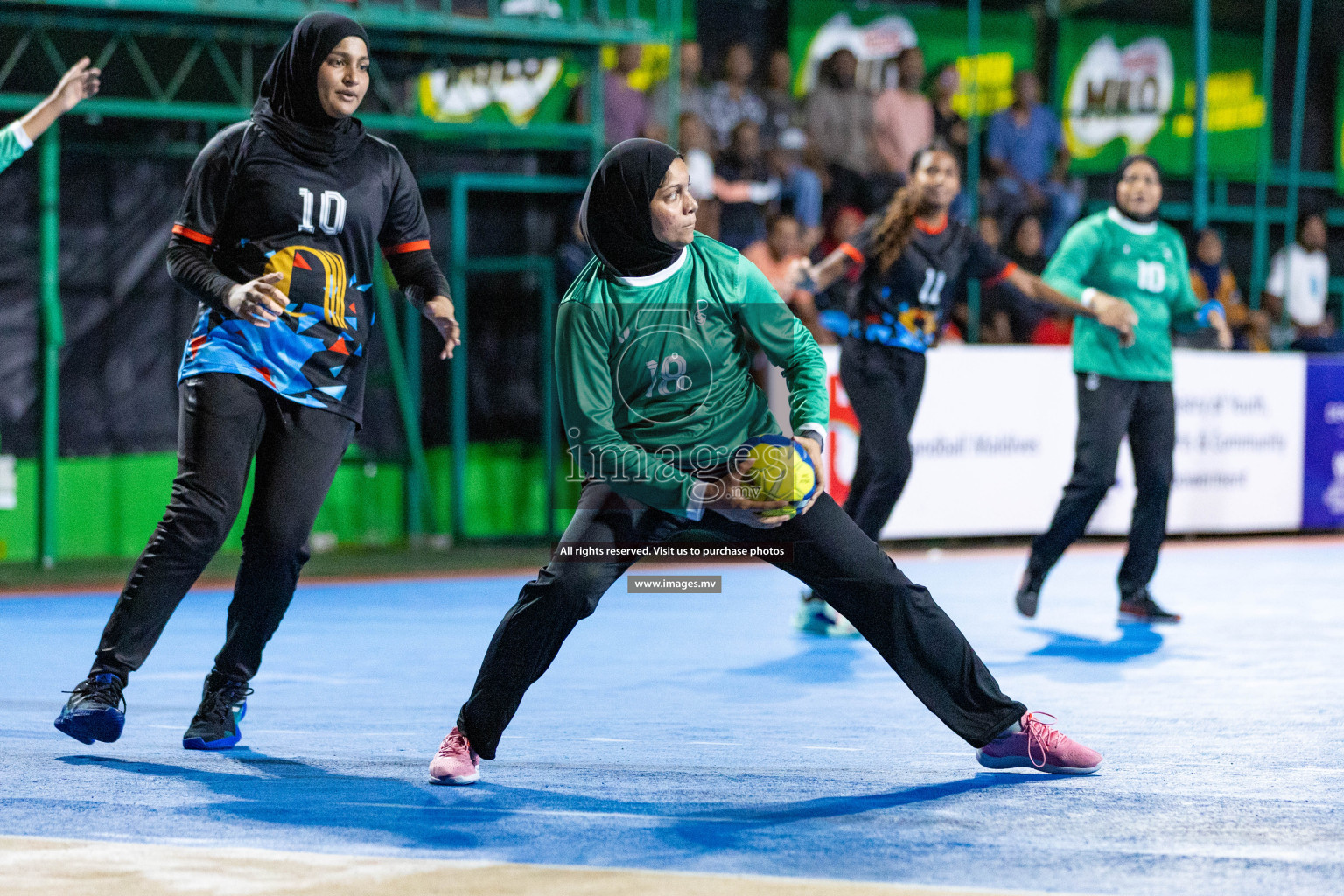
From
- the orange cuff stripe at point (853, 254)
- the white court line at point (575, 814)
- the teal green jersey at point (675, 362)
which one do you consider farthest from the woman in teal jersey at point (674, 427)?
the orange cuff stripe at point (853, 254)

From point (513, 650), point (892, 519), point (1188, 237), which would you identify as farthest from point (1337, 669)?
point (1188, 237)

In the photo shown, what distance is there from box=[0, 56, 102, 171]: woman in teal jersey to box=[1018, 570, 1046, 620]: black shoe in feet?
15.9

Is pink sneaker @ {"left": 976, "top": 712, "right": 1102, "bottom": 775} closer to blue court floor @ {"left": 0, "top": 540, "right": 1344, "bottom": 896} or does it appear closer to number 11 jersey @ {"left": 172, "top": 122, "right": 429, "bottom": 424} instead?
blue court floor @ {"left": 0, "top": 540, "right": 1344, "bottom": 896}

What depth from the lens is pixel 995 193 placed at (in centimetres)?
1502

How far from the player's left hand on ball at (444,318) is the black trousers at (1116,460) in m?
3.87

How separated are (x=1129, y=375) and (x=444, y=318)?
411 centimetres

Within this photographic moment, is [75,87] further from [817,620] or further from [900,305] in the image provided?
[817,620]

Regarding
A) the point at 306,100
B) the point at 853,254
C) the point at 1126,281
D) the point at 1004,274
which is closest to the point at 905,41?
the point at 1126,281

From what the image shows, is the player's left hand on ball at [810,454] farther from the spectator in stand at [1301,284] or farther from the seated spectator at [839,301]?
the spectator in stand at [1301,284]

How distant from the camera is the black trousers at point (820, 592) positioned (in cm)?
426

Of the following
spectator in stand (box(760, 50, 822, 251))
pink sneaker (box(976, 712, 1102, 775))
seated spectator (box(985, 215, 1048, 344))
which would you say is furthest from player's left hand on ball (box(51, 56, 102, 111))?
seated spectator (box(985, 215, 1048, 344))

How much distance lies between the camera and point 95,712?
462 centimetres

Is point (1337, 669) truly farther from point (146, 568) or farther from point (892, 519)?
point (892, 519)

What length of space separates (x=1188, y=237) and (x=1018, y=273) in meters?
9.68
